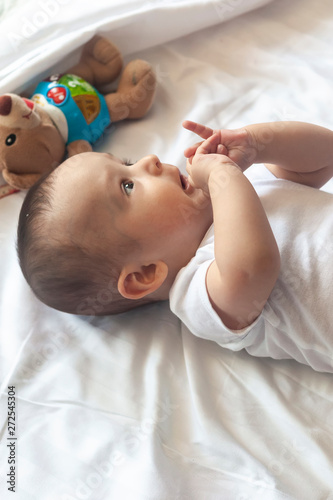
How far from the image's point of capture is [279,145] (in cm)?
96

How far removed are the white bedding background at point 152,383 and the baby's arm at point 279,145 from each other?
28cm

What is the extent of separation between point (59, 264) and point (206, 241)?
28cm

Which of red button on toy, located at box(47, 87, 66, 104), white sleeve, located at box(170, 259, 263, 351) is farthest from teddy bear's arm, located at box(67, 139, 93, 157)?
white sleeve, located at box(170, 259, 263, 351)

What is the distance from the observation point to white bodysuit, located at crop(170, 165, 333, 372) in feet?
2.78

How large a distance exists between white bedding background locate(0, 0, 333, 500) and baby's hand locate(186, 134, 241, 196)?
0.94 ft

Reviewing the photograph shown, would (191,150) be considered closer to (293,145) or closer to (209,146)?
(209,146)

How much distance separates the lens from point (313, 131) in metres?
Answer: 0.97

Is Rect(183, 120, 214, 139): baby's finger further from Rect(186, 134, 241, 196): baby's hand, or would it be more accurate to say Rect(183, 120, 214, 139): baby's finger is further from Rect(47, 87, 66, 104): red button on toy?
Rect(47, 87, 66, 104): red button on toy

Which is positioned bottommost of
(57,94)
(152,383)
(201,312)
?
(152,383)

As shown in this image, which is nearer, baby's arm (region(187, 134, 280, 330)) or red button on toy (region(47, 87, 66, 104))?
baby's arm (region(187, 134, 280, 330))

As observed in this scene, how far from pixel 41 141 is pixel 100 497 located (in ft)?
2.55

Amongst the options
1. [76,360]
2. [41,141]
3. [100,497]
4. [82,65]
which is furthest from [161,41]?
[100,497]

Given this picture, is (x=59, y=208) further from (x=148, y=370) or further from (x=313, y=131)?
(x=313, y=131)

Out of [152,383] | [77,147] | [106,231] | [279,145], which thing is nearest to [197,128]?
[279,145]
